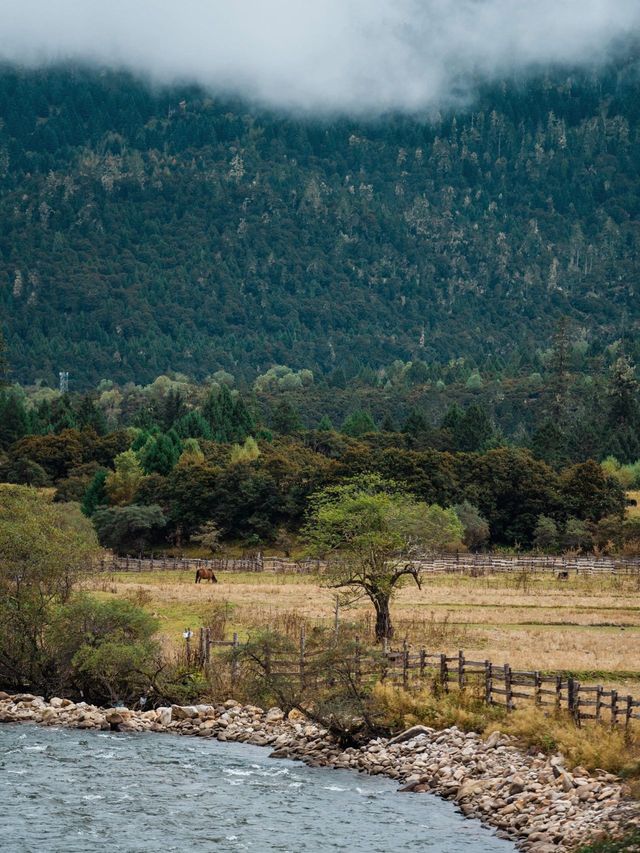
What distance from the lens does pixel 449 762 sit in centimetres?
4009

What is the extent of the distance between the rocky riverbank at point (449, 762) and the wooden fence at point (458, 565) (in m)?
43.6

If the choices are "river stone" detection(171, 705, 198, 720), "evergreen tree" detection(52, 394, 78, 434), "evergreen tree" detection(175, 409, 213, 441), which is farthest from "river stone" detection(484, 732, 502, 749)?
"evergreen tree" detection(52, 394, 78, 434)

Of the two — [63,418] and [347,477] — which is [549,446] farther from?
[63,418]

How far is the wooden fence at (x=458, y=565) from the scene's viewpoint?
9512cm

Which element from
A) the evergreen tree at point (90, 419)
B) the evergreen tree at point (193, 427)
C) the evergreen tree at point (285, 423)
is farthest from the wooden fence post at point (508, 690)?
the evergreen tree at point (285, 423)

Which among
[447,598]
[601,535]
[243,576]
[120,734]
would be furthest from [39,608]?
[601,535]

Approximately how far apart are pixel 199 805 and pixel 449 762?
6925mm

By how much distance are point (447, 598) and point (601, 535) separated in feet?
131

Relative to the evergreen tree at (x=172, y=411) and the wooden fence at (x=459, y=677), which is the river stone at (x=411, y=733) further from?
the evergreen tree at (x=172, y=411)

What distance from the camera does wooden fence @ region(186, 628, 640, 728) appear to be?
4069cm

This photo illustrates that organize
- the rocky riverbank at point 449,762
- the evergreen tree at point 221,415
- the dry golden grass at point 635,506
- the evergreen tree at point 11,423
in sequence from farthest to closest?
the evergreen tree at point 221,415, the evergreen tree at point 11,423, the dry golden grass at point 635,506, the rocky riverbank at point 449,762

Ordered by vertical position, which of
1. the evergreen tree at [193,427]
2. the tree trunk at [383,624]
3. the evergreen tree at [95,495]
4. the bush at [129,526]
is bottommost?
the tree trunk at [383,624]

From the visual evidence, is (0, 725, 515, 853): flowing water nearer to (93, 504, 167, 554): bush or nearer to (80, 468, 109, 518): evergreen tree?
(93, 504, 167, 554): bush

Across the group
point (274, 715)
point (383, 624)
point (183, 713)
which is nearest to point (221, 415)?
point (383, 624)
